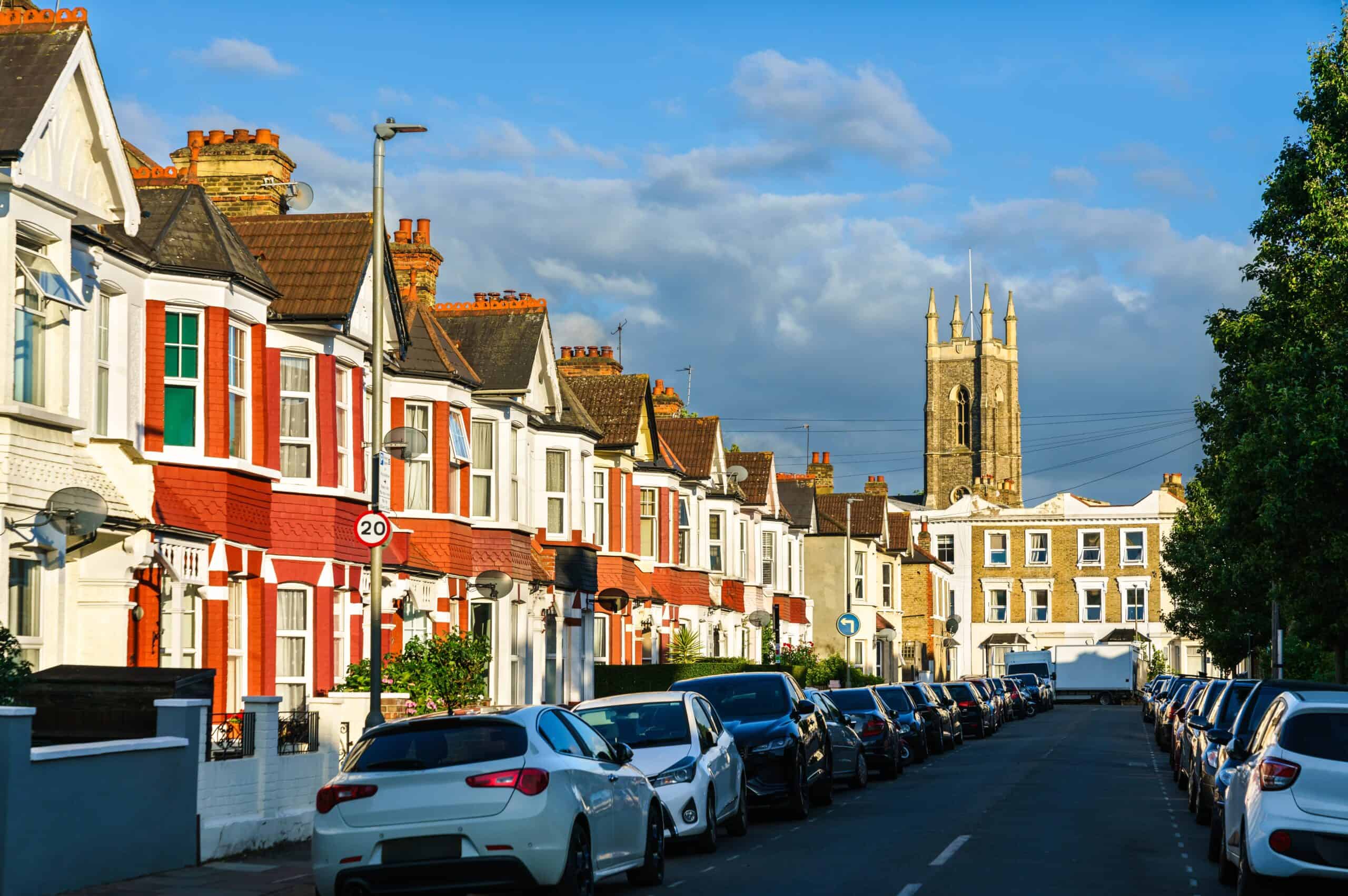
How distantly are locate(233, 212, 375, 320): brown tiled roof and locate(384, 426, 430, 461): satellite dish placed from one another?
4989 mm

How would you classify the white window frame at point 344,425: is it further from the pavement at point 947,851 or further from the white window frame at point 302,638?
the pavement at point 947,851

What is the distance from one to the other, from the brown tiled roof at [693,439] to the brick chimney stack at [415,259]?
58.9ft

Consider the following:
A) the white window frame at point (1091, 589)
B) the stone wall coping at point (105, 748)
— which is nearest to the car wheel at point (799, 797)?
the stone wall coping at point (105, 748)

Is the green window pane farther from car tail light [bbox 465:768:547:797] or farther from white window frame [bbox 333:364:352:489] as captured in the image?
car tail light [bbox 465:768:547:797]

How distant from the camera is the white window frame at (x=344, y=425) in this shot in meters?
27.2

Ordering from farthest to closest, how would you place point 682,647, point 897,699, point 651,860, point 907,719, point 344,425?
1. point 682,647
2. point 897,699
3. point 907,719
4. point 344,425
5. point 651,860

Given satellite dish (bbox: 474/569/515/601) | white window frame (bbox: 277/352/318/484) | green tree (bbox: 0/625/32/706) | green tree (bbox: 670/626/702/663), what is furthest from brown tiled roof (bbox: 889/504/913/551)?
green tree (bbox: 0/625/32/706)

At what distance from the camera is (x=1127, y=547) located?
10281cm

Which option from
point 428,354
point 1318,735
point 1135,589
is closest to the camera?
point 1318,735

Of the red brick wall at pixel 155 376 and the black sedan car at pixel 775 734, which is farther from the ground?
the red brick wall at pixel 155 376

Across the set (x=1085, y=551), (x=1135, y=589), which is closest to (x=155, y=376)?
(x=1085, y=551)

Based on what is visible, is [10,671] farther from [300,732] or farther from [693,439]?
[693,439]

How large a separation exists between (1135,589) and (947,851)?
3523 inches

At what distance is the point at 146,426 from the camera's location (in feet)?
72.3
